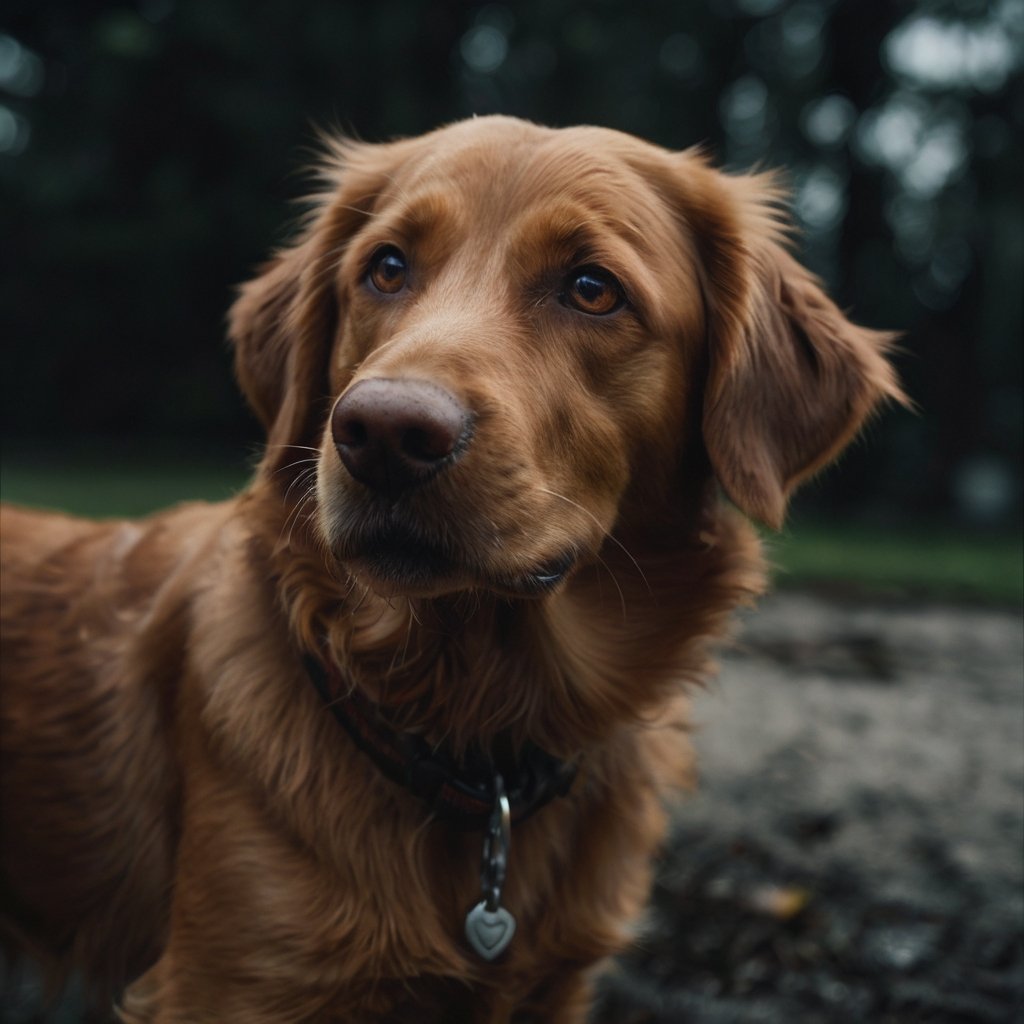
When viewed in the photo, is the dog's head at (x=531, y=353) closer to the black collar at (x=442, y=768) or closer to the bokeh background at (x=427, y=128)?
the black collar at (x=442, y=768)

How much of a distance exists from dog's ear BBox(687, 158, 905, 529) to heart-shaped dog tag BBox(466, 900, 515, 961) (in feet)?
3.34

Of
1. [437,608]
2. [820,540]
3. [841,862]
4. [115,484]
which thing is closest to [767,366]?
[437,608]

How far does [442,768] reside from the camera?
7.56 ft

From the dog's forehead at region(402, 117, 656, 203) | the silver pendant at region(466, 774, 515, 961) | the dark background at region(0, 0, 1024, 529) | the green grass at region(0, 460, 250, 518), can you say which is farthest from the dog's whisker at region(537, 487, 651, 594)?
the dark background at region(0, 0, 1024, 529)

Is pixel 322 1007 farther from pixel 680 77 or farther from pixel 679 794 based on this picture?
pixel 680 77

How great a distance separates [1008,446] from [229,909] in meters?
22.7

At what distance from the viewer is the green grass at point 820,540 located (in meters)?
8.26

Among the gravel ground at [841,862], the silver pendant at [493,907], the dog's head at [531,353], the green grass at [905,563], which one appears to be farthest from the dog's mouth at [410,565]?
the green grass at [905,563]

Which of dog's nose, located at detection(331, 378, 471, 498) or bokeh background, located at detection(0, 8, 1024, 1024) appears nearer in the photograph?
dog's nose, located at detection(331, 378, 471, 498)

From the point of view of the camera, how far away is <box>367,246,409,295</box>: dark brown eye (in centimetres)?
251

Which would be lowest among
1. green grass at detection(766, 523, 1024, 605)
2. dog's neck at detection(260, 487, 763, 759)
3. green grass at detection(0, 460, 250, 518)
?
green grass at detection(0, 460, 250, 518)

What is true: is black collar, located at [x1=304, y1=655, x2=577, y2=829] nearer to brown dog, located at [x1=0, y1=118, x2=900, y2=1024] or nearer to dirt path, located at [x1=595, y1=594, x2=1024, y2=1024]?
brown dog, located at [x1=0, y1=118, x2=900, y2=1024]

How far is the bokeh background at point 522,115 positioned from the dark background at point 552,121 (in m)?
0.04

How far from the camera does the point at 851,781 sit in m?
4.23
